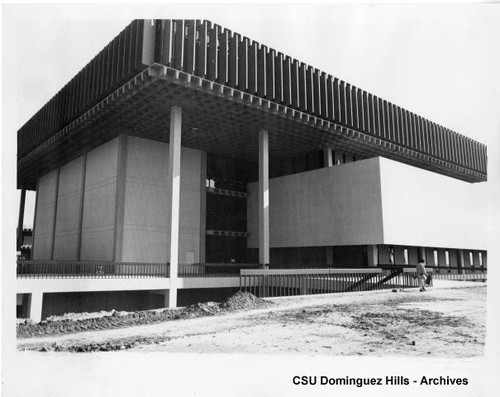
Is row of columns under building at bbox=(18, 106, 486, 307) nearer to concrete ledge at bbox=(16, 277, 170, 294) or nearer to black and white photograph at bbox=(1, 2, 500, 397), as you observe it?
black and white photograph at bbox=(1, 2, 500, 397)

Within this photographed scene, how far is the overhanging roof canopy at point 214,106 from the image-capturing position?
18.5 meters

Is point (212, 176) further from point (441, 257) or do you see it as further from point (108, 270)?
point (441, 257)

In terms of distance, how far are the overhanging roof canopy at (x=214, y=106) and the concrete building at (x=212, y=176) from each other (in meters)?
0.10

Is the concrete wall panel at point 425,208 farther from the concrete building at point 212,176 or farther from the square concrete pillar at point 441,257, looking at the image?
the square concrete pillar at point 441,257

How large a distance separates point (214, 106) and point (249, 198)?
1240cm

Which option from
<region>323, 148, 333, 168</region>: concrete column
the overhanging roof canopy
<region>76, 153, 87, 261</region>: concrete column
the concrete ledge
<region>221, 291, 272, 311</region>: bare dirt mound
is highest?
the overhanging roof canopy

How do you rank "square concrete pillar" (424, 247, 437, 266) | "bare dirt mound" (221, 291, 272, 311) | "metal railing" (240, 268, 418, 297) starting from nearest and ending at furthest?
"bare dirt mound" (221, 291, 272, 311) → "metal railing" (240, 268, 418, 297) → "square concrete pillar" (424, 247, 437, 266)

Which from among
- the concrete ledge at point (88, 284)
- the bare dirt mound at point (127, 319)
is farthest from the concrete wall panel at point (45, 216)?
the bare dirt mound at point (127, 319)

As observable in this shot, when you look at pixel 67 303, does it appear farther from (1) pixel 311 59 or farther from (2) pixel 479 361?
(2) pixel 479 361

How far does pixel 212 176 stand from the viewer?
100ft

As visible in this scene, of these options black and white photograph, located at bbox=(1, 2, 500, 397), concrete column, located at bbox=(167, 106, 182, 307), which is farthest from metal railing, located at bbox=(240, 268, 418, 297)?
concrete column, located at bbox=(167, 106, 182, 307)

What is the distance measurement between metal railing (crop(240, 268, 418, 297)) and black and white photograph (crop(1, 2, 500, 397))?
0.51 feet

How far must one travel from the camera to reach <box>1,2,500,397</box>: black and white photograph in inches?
302

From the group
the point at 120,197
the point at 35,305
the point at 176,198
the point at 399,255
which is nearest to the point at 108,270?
the point at 120,197
